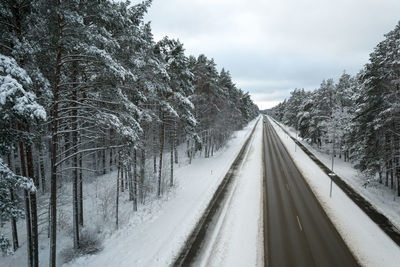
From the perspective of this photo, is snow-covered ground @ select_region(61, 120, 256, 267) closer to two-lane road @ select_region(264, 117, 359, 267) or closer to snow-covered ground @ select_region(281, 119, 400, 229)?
two-lane road @ select_region(264, 117, 359, 267)

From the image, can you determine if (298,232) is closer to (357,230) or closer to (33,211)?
(357,230)

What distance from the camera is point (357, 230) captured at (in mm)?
12266

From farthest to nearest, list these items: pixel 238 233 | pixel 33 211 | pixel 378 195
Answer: pixel 378 195
pixel 238 233
pixel 33 211

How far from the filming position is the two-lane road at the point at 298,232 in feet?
31.9

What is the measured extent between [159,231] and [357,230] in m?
12.7

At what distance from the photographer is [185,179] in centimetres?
2289

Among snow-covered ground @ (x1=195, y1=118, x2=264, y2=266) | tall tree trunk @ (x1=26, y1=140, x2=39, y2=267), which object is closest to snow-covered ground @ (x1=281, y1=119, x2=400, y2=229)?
snow-covered ground @ (x1=195, y1=118, x2=264, y2=266)

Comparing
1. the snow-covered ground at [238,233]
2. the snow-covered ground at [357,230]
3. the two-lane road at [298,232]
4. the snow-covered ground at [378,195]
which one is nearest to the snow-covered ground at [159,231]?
the snow-covered ground at [238,233]

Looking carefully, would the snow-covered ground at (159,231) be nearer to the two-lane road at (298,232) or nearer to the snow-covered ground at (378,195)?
the two-lane road at (298,232)

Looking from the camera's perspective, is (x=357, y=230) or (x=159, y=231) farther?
(x=357, y=230)

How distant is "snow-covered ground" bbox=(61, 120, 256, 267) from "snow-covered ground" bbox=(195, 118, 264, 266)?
172 cm

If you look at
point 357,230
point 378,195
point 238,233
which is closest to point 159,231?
point 238,233

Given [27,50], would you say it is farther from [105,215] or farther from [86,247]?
[105,215]

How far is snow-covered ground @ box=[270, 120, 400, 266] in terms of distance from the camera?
9938mm
